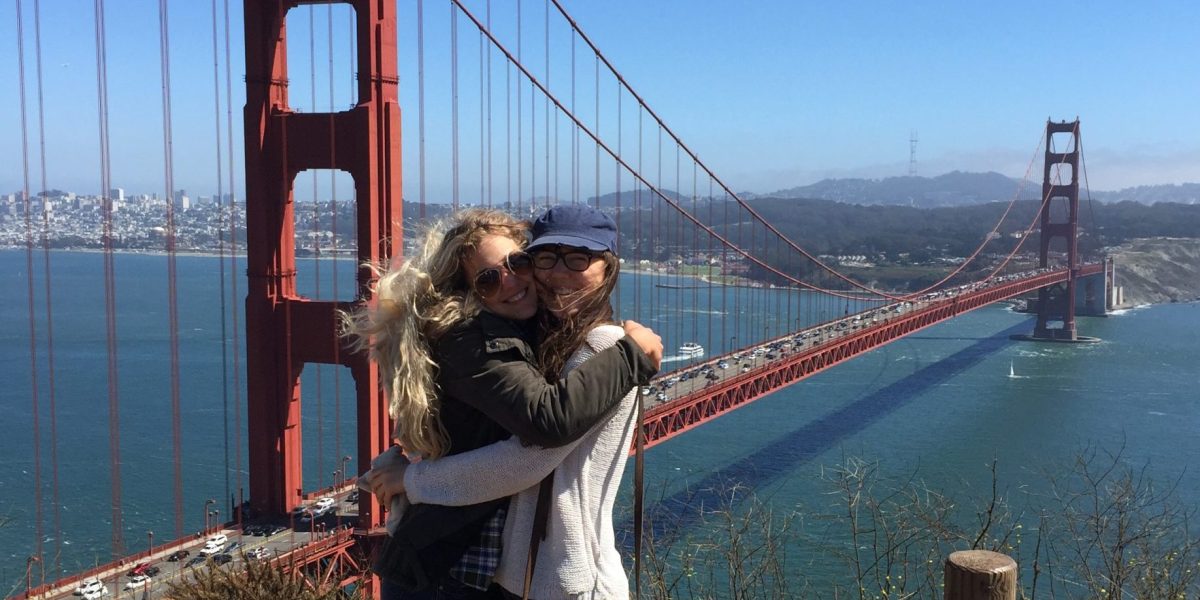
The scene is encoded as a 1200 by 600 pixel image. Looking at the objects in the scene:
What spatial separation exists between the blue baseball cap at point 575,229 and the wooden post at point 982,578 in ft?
1.75

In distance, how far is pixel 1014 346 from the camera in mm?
25641

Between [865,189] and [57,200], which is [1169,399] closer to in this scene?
[57,200]

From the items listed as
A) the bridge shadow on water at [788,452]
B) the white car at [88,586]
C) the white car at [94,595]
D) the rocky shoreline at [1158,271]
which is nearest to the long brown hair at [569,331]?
the white car at [88,586]

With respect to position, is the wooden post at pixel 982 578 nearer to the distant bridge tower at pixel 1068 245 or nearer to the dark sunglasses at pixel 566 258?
the dark sunglasses at pixel 566 258

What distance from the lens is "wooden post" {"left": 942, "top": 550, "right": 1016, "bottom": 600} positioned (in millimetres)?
1153

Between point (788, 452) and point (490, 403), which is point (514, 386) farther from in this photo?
point (788, 452)

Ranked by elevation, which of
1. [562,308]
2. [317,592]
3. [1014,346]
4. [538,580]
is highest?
[562,308]

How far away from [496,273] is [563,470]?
19cm

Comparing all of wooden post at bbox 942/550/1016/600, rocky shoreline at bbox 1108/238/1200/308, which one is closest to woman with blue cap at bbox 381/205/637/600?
wooden post at bbox 942/550/1016/600

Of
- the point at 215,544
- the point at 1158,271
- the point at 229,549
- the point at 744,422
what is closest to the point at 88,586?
the point at 215,544

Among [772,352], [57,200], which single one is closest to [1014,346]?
[772,352]

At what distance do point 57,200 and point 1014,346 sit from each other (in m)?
34.1

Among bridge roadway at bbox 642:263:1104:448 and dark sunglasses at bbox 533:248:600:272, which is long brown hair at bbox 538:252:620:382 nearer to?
dark sunglasses at bbox 533:248:600:272

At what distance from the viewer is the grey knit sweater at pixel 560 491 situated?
0.96 meters
